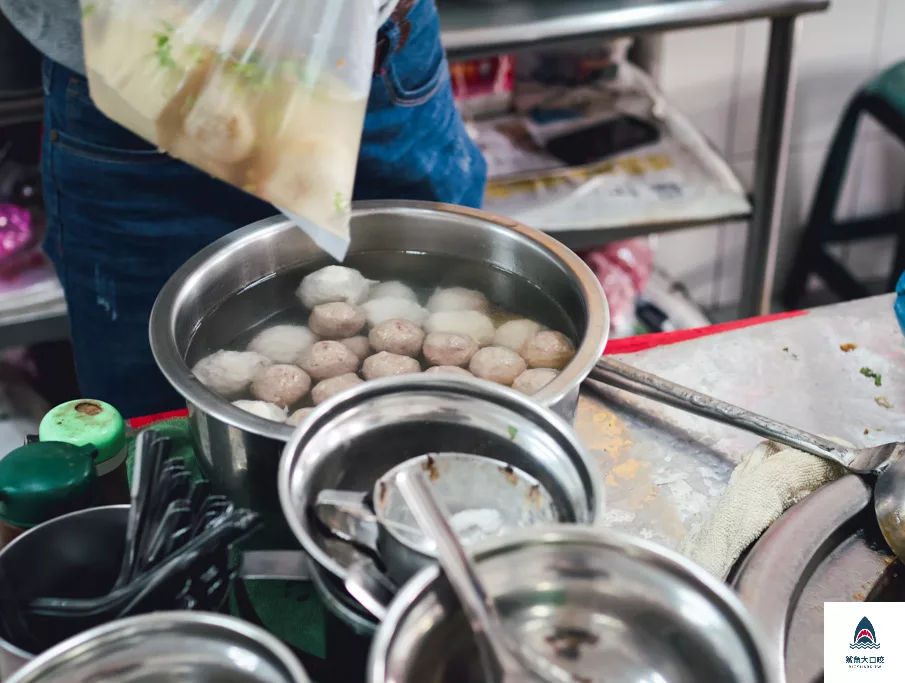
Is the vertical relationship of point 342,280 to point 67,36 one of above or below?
below

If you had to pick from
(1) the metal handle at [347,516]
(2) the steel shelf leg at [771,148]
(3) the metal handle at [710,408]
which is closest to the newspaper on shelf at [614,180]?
(2) the steel shelf leg at [771,148]

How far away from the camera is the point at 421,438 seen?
28.7 inches

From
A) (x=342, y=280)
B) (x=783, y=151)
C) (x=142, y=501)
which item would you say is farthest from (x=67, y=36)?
(x=783, y=151)

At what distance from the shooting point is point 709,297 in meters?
2.68

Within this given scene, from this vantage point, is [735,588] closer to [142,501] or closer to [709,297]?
[142,501]

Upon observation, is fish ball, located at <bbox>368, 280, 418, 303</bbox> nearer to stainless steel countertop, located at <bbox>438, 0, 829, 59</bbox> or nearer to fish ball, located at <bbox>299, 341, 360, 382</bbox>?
fish ball, located at <bbox>299, 341, 360, 382</bbox>

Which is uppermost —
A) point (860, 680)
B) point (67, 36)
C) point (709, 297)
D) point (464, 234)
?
point (67, 36)

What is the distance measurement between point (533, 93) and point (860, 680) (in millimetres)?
1594

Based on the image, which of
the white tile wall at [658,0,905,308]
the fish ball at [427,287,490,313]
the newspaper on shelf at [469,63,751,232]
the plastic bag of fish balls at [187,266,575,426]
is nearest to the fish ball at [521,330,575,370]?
the plastic bag of fish balls at [187,266,575,426]

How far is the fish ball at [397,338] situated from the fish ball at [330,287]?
0.07 m

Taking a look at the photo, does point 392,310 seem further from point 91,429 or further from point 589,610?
point 589,610

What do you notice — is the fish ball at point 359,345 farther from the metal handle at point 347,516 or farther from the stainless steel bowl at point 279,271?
the metal handle at point 347,516

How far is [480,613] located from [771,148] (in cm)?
157

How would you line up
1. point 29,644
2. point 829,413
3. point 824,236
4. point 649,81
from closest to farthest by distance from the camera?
1. point 29,644
2. point 829,413
3. point 649,81
4. point 824,236
